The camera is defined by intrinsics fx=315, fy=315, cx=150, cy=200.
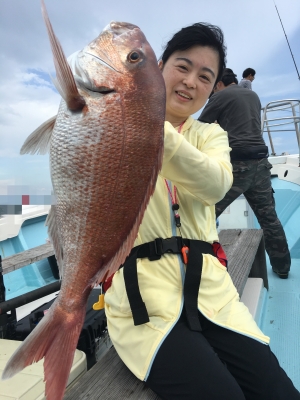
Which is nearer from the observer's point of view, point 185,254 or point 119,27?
point 119,27

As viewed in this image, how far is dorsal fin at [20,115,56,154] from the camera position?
1082 millimetres

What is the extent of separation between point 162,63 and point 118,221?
1053 millimetres

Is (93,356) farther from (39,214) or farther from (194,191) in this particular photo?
(39,214)

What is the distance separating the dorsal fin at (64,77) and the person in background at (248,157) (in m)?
2.59

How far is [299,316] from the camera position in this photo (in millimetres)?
2809

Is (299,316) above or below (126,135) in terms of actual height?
below

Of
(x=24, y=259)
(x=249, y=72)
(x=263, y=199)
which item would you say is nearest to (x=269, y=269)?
(x=263, y=199)

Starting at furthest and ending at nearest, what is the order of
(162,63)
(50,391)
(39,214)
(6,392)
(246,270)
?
(39,214) < (246,270) < (162,63) < (6,392) < (50,391)

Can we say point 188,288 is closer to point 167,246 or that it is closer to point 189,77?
point 167,246

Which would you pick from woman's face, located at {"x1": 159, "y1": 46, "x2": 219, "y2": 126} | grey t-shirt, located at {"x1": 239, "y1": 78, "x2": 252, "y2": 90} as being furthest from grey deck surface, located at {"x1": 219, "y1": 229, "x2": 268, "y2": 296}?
grey t-shirt, located at {"x1": 239, "y1": 78, "x2": 252, "y2": 90}

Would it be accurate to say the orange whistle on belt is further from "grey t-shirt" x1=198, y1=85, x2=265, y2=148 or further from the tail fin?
"grey t-shirt" x1=198, y1=85, x2=265, y2=148

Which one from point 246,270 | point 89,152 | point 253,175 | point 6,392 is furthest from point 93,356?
point 253,175

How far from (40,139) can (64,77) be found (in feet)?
0.91

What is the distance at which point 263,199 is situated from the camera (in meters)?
3.58
